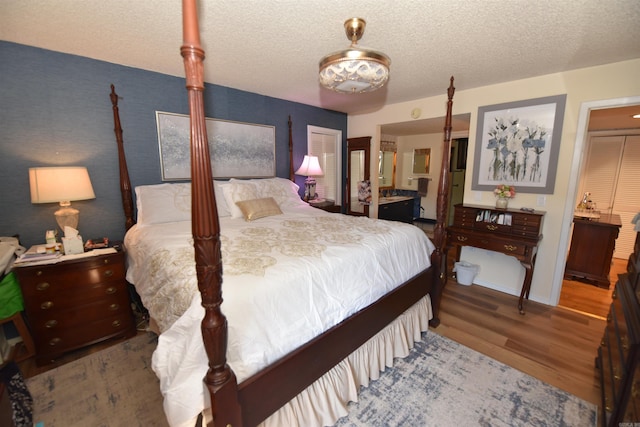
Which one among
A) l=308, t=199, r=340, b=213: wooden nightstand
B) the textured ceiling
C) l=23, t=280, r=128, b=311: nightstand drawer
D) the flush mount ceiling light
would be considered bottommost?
l=23, t=280, r=128, b=311: nightstand drawer

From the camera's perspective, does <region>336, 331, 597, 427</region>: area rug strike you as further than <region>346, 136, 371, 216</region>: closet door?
No

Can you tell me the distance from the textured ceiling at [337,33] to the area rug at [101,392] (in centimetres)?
236

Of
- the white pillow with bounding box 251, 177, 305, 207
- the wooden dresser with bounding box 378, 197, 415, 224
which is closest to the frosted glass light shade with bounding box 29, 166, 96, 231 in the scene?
the white pillow with bounding box 251, 177, 305, 207

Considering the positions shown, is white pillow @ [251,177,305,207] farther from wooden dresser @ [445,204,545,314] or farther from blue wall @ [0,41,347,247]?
wooden dresser @ [445,204,545,314]

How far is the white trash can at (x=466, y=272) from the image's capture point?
3.18m

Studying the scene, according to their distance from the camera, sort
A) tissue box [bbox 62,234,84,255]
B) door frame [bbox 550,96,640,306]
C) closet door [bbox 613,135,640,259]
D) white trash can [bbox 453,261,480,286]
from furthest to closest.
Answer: closet door [bbox 613,135,640,259] → white trash can [bbox 453,261,480,286] → door frame [bbox 550,96,640,306] → tissue box [bbox 62,234,84,255]

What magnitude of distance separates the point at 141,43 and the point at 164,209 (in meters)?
1.34

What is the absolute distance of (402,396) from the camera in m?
1.65

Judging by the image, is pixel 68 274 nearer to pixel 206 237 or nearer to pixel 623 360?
pixel 206 237

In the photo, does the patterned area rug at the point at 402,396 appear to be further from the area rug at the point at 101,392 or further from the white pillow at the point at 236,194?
the white pillow at the point at 236,194

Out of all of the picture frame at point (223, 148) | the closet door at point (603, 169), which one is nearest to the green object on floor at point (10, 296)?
→ the picture frame at point (223, 148)

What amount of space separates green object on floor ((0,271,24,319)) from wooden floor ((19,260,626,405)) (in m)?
0.42

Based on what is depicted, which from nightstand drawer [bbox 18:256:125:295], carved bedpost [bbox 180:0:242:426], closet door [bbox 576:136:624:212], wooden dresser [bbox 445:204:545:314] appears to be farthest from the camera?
closet door [bbox 576:136:624:212]

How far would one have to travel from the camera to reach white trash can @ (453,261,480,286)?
318 centimetres
